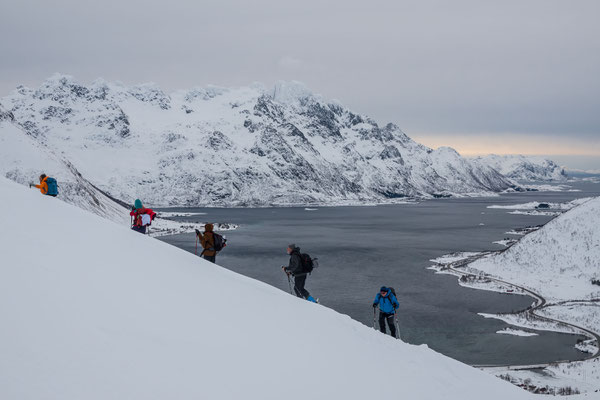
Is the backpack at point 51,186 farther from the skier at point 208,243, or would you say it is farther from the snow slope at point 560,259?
the snow slope at point 560,259

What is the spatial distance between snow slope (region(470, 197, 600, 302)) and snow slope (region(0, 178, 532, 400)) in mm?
44164

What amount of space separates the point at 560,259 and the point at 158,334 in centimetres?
6045

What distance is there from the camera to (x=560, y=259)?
5672 centimetres

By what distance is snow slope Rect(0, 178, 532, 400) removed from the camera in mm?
5789

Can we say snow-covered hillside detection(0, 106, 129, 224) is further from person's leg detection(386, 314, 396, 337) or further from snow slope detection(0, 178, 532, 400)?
snow slope detection(0, 178, 532, 400)

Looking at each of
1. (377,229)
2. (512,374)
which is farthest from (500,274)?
(377,229)

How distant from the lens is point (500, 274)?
198 ft

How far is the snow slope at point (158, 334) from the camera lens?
5.79 meters

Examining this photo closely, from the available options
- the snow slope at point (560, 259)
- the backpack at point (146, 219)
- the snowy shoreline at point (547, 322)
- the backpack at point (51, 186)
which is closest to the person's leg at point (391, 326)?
the backpack at point (146, 219)

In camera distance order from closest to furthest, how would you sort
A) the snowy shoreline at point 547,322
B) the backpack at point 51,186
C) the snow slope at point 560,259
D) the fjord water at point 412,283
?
the backpack at point 51,186
the snowy shoreline at point 547,322
the fjord water at point 412,283
the snow slope at point 560,259

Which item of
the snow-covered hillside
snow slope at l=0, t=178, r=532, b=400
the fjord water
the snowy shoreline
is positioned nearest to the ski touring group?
snow slope at l=0, t=178, r=532, b=400

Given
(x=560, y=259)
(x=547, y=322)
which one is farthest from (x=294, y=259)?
(x=560, y=259)

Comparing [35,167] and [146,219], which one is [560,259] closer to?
[146,219]

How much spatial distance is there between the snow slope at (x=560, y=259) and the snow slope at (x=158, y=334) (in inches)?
1739
